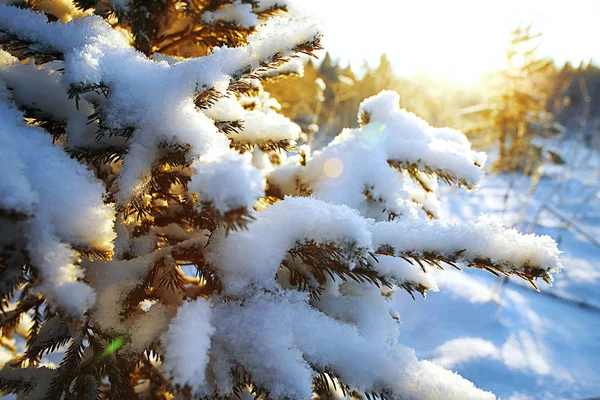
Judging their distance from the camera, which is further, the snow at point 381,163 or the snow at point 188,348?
the snow at point 381,163

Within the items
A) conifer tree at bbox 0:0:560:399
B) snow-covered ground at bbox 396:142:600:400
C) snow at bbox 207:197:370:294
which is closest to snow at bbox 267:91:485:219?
conifer tree at bbox 0:0:560:399

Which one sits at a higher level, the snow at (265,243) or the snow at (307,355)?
the snow at (265,243)

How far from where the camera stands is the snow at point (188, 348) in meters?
0.66

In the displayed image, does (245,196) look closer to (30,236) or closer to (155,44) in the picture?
(30,236)

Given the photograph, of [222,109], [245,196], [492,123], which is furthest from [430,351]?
[492,123]

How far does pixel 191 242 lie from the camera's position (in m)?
1.16

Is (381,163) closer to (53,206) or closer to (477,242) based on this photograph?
(477,242)

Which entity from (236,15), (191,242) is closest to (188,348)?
(191,242)

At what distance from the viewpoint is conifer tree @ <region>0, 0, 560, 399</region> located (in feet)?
2.35

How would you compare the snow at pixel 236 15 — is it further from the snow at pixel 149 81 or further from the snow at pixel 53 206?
the snow at pixel 53 206

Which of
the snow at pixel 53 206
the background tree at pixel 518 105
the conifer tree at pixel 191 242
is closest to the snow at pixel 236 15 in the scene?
the conifer tree at pixel 191 242

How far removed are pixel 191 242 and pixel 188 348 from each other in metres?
0.51

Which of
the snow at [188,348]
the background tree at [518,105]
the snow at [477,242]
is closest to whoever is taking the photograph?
the snow at [188,348]

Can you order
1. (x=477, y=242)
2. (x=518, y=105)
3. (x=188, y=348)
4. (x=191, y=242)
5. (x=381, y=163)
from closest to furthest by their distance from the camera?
(x=188, y=348)
(x=477, y=242)
(x=191, y=242)
(x=381, y=163)
(x=518, y=105)
